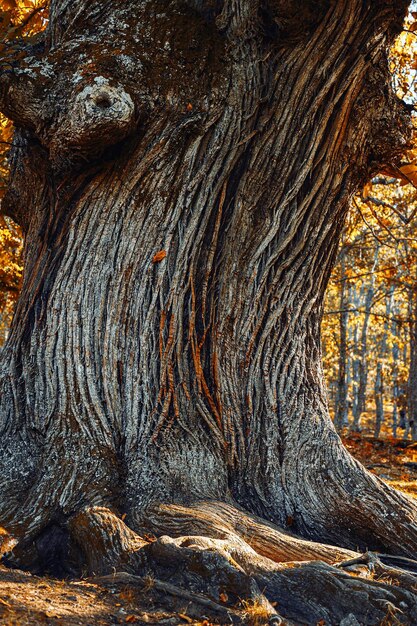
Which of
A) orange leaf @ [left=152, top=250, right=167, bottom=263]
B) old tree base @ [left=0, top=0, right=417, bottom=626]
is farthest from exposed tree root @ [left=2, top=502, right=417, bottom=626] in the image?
orange leaf @ [left=152, top=250, right=167, bottom=263]

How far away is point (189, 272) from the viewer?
424 centimetres

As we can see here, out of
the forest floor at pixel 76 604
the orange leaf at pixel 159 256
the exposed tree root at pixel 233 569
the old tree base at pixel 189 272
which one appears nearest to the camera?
the forest floor at pixel 76 604

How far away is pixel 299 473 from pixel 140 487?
1.11 metres

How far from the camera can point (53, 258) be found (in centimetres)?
446

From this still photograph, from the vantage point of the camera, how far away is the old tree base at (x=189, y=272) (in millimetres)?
3787

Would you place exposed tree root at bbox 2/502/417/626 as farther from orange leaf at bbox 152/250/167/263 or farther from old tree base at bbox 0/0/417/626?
orange leaf at bbox 152/250/167/263

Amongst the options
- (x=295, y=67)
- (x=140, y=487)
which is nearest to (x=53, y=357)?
(x=140, y=487)

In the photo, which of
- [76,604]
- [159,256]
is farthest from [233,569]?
[159,256]

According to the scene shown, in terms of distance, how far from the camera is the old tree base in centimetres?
379

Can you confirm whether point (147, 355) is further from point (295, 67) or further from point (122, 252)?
point (295, 67)

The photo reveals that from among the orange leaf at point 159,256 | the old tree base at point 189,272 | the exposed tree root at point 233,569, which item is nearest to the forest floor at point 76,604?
the exposed tree root at point 233,569

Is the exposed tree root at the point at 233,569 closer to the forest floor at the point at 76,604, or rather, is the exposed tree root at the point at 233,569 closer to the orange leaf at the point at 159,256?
the forest floor at the point at 76,604

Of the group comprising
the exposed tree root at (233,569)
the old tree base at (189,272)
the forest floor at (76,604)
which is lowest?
the forest floor at (76,604)

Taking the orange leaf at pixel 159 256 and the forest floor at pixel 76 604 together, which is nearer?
the forest floor at pixel 76 604
